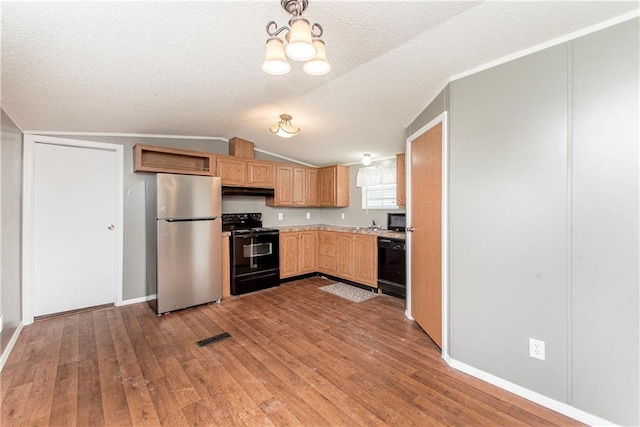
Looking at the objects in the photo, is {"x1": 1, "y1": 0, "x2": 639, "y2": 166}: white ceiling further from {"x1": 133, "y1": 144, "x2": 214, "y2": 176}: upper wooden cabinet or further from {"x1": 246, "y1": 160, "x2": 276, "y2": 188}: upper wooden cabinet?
{"x1": 246, "y1": 160, "x2": 276, "y2": 188}: upper wooden cabinet

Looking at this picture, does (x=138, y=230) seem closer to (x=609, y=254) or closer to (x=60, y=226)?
Result: (x=60, y=226)

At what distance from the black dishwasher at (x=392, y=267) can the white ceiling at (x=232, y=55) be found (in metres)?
1.67

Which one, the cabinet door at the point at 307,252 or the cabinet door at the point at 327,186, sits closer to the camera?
the cabinet door at the point at 307,252

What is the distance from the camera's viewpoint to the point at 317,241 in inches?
194

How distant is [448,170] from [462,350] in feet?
4.66

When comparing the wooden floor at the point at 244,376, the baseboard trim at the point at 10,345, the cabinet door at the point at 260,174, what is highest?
the cabinet door at the point at 260,174

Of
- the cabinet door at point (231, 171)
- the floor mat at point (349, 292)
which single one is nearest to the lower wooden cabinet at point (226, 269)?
the cabinet door at point (231, 171)

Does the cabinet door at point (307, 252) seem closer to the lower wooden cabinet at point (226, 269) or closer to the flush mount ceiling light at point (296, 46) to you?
the lower wooden cabinet at point (226, 269)

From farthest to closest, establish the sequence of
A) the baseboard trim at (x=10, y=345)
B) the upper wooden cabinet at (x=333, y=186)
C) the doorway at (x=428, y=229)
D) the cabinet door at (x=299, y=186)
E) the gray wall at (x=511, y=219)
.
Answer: the upper wooden cabinet at (x=333, y=186), the cabinet door at (x=299, y=186), the doorway at (x=428, y=229), the baseboard trim at (x=10, y=345), the gray wall at (x=511, y=219)

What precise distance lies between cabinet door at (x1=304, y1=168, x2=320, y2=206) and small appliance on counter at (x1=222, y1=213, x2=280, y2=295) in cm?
104

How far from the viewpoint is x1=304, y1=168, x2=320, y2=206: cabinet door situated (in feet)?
16.5

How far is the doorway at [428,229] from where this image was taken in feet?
7.44

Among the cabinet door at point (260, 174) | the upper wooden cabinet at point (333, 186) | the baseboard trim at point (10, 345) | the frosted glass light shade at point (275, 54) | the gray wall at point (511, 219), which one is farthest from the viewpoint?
the upper wooden cabinet at point (333, 186)

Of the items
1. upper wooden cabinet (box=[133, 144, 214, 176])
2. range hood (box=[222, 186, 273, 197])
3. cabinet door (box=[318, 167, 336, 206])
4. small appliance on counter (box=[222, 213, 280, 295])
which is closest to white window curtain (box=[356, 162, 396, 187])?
cabinet door (box=[318, 167, 336, 206])
